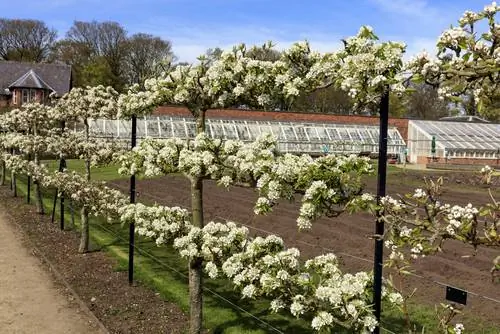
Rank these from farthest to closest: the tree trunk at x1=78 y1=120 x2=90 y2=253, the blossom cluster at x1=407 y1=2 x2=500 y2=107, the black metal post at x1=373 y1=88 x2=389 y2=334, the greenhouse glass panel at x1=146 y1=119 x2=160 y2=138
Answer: the greenhouse glass panel at x1=146 y1=119 x2=160 y2=138 < the tree trunk at x1=78 y1=120 x2=90 y2=253 < the black metal post at x1=373 y1=88 x2=389 y2=334 < the blossom cluster at x1=407 y1=2 x2=500 y2=107

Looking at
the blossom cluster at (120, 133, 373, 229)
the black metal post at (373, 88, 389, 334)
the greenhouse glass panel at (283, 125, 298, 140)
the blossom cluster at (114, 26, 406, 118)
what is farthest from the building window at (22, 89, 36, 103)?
the black metal post at (373, 88, 389, 334)

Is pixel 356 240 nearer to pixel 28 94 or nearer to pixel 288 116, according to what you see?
pixel 288 116

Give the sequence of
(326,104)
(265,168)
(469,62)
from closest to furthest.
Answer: (469,62) < (265,168) < (326,104)

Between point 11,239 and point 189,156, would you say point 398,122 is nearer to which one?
point 11,239

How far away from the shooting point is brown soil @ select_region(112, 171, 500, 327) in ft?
28.2

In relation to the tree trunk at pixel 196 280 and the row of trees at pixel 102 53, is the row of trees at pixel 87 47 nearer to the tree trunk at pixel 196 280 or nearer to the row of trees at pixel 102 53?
the row of trees at pixel 102 53

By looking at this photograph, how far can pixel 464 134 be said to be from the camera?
4062 centimetres

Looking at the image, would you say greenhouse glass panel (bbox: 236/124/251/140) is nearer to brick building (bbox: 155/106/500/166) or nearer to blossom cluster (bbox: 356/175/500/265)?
brick building (bbox: 155/106/500/166)

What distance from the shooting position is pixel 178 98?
679 cm

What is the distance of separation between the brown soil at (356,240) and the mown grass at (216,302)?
67cm

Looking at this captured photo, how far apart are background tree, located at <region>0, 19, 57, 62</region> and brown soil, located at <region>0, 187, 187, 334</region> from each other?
208ft

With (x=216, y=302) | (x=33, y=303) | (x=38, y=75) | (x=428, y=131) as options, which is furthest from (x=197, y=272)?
(x=38, y=75)

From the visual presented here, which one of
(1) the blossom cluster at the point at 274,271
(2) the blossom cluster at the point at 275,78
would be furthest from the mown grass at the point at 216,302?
(2) the blossom cluster at the point at 275,78

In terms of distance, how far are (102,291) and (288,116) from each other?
121ft
